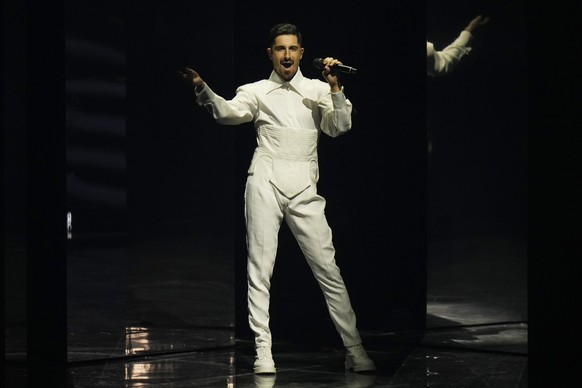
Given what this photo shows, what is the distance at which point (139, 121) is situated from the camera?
6434 millimetres

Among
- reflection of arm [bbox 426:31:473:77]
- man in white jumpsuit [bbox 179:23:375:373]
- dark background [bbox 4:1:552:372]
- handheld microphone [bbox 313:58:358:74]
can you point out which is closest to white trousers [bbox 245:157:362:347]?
man in white jumpsuit [bbox 179:23:375:373]

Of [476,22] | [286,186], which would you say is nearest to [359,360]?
[286,186]

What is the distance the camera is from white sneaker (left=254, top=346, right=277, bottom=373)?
5754mm

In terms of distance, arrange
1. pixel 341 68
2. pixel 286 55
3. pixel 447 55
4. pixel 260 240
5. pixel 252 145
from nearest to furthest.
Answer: pixel 341 68 → pixel 260 240 → pixel 286 55 → pixel 447 55 → pixel 252 145

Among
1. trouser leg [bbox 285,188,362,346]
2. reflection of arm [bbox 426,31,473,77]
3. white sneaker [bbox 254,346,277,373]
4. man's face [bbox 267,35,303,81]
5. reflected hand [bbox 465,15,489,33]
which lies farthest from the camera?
reflection of arm [bbox 426,31,473,77]

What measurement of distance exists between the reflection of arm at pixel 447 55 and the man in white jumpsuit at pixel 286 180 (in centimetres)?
74

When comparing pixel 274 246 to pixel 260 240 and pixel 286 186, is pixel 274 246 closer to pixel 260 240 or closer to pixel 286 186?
pixel 260 240

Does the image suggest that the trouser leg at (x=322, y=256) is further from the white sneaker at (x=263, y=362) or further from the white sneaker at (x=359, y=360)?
the white sneaker at (x=263, y=362)

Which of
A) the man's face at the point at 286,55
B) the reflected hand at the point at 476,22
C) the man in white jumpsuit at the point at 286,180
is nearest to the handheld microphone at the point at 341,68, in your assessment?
the man in white jumpsuit at the point at 286,180

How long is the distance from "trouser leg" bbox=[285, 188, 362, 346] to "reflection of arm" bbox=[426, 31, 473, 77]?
42.8 inches

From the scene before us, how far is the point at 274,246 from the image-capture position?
5918 mm

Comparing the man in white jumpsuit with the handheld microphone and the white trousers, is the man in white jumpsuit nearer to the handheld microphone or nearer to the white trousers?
the white trousers

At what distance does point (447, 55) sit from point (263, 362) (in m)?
1.98

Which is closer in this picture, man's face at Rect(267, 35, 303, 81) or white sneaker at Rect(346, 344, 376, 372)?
white sneaker at Rect(346, 344, 376, 372)
